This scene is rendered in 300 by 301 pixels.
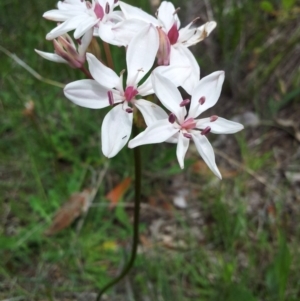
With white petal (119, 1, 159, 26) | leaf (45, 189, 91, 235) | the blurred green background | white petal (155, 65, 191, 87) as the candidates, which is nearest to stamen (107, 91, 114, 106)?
white petal (155, 65, 191, 87)

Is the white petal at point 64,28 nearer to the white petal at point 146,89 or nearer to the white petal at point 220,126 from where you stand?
the white petal at point 146,89

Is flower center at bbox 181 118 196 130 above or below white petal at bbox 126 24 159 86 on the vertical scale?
below

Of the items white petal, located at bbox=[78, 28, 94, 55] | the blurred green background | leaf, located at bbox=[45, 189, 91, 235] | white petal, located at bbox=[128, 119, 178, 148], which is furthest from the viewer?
leaf, located at bbox=[45, 189, 91, 235]

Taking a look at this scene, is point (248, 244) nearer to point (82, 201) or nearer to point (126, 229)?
point (126, 229)


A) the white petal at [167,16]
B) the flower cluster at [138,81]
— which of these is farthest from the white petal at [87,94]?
the white petal at [167,16]

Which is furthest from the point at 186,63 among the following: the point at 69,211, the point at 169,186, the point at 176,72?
the point at 169,186

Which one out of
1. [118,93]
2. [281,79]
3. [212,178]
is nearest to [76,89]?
[118,93]

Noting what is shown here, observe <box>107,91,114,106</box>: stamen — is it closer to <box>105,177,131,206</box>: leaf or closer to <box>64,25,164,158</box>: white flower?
<box>64,25,164,158</box>: white flower
